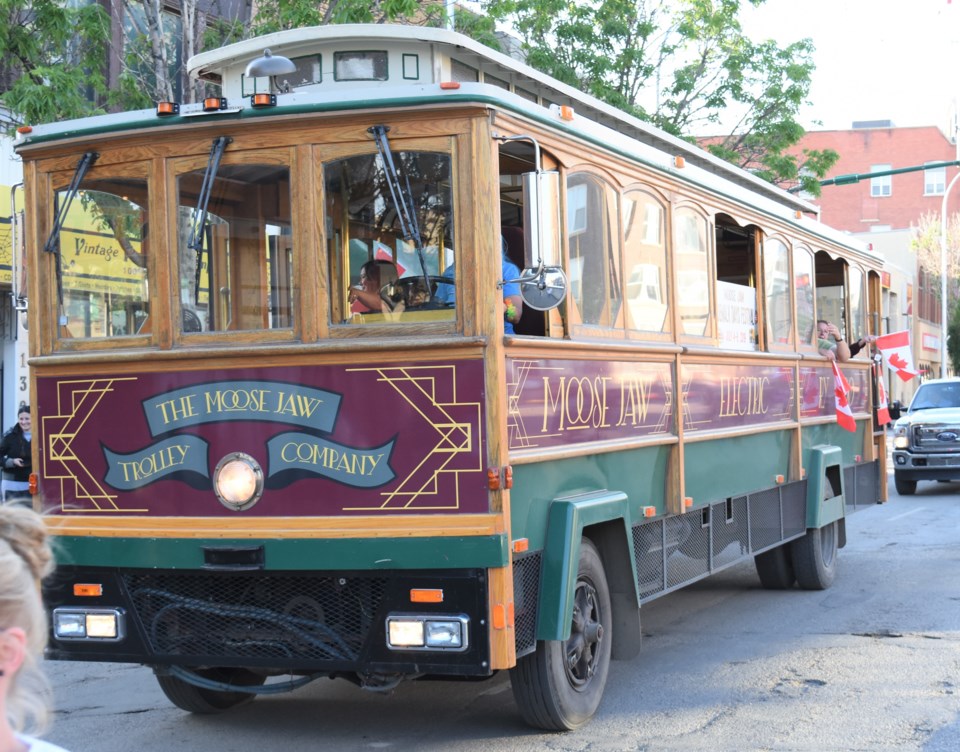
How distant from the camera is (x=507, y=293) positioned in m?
6.05

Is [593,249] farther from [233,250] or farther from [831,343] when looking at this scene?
[831,343]

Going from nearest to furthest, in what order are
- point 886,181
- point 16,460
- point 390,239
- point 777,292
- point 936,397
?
point 390,239
point 777,292
point 16,460
point 936,397
point 886,181

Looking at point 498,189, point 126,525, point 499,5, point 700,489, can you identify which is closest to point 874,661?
point 700,489

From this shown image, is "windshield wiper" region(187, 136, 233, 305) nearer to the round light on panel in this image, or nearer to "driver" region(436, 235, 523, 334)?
the round light on panel

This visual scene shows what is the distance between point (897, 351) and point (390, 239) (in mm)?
8409

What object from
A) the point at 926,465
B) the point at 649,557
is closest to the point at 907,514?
the point at 926,465

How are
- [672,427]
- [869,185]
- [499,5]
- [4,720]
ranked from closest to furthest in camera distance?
[4,720], [672,427], [499,5], [869,185]

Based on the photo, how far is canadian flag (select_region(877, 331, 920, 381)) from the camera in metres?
12.9

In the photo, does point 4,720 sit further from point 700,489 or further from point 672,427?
point 700,489

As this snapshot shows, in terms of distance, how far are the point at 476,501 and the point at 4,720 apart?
12.6ft

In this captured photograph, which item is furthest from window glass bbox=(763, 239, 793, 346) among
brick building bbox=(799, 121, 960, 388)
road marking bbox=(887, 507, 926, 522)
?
brick building bbox=(799, 121, 960, 388)

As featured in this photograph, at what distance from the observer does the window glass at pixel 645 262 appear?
7285 millimetres

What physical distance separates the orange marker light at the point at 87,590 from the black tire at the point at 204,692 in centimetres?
86

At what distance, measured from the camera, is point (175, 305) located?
6168mm
